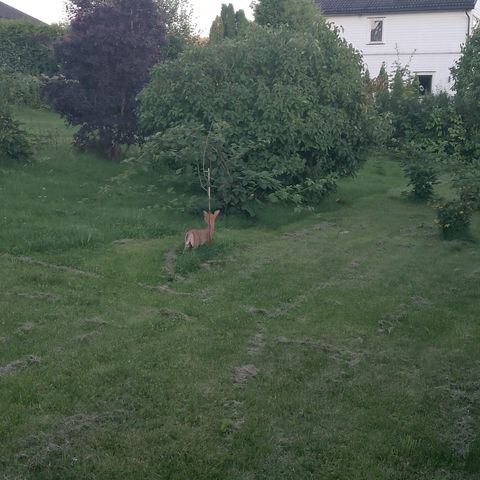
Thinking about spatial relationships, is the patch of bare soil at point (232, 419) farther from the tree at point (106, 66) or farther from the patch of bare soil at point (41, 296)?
the tree at point (106, 66)

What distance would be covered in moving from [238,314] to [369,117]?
25.4ft

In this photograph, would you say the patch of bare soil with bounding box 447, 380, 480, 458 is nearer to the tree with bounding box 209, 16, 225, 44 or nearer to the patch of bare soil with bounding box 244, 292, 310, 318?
the patch of bare soil with bounding box 244, 292, 310, 318

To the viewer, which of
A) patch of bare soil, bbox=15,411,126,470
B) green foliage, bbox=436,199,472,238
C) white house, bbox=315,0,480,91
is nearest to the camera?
patch of bare soil, bbox=15,411,126,470

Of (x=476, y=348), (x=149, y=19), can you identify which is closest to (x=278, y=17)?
(x=149, y=19)

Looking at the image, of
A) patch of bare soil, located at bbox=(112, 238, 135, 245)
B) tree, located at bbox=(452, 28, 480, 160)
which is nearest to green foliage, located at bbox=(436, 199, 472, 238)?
patch of bare soil, located at bbox=(112, 238, 135, 245)

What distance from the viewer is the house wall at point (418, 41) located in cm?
3262

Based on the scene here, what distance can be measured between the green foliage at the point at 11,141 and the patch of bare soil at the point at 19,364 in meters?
7.66

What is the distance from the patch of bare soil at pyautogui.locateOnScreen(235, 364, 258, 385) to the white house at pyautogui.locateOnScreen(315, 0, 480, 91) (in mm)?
29056

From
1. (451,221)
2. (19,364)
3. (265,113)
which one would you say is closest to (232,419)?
(19,364)

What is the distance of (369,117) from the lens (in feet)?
44.2

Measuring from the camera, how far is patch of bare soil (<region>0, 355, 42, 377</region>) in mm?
5172

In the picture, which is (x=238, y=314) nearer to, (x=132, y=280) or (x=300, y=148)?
(x=132, y=280)

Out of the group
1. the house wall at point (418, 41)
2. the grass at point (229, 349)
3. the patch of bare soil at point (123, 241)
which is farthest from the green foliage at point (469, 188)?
the house wall at point (418, 41)

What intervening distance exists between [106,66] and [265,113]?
3579 mm
